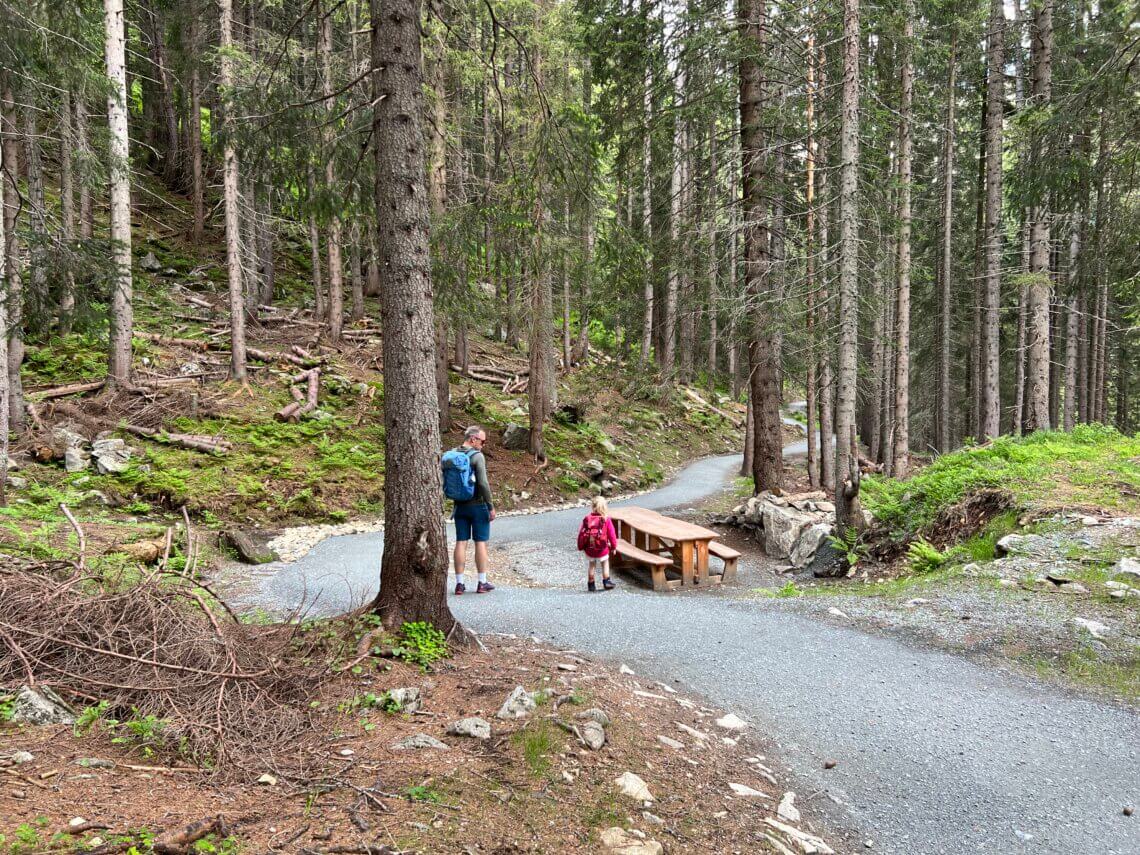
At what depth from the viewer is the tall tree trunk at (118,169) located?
461 inches

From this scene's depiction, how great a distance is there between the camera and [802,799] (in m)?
3.69

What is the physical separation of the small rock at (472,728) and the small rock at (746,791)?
1.50m

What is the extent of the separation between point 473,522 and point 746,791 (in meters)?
4.92

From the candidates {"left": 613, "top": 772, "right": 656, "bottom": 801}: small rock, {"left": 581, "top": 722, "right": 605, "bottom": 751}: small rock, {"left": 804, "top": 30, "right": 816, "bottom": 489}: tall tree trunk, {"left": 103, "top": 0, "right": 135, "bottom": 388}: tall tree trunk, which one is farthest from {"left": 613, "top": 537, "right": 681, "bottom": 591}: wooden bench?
{"left": 103, "top": 0, "right": 135, "bottom": 388}: tall tree trunk

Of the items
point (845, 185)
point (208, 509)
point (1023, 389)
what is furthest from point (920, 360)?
point (208, 509)

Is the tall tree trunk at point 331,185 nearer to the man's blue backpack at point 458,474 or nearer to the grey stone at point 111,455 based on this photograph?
the man's blue backpack at point 458,474

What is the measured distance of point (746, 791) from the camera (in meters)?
3.67

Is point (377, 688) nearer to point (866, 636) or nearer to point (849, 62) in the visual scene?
point (866, 636)

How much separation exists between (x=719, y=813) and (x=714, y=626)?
302 cm

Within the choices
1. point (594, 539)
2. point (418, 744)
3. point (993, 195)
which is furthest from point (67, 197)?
point (993, 195)

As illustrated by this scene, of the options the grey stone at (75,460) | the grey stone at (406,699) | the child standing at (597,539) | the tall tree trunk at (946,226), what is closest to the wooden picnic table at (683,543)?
the child standing at (597,539)

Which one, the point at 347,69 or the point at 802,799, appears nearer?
the point at 802,799

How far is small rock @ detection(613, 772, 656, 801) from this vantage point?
3.38m

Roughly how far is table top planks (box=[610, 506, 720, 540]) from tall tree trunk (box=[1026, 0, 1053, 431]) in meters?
10.3
